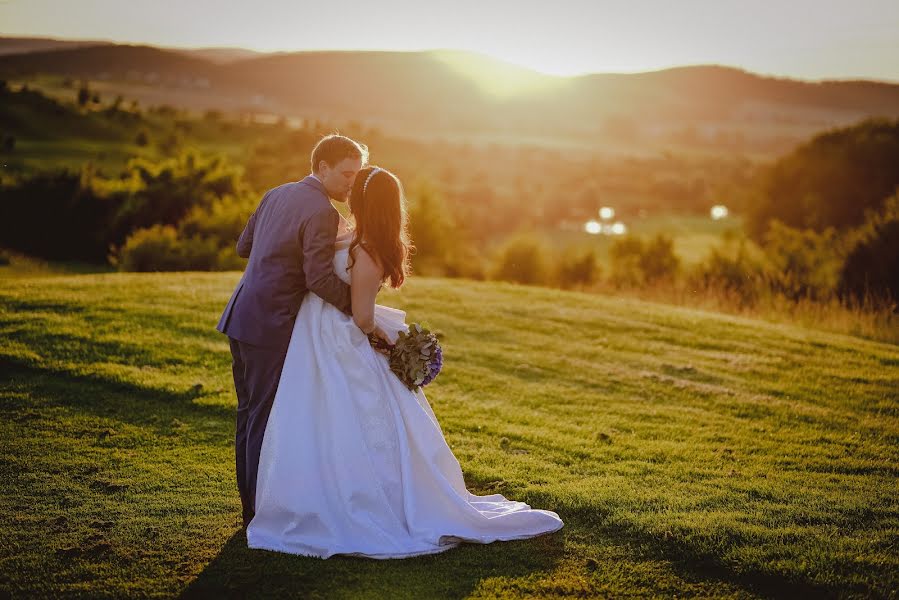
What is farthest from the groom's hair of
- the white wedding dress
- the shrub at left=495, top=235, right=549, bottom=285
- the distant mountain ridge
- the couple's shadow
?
the distant mountain ridge

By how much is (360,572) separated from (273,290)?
2.18 meters

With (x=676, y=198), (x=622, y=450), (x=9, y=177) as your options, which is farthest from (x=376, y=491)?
(x=676, y=198)

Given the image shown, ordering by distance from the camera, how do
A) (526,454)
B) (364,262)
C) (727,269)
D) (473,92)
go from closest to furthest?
(364,262) < (526,454) < (727,269) < (473,92)

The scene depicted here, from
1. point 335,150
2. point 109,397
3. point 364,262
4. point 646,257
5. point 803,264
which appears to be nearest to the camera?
point 364,262

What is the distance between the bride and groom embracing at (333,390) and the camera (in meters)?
5.54

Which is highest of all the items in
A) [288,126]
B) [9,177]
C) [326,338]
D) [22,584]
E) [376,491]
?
[288,126]

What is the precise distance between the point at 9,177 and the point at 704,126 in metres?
104

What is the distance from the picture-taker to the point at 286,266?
5672 millimetres

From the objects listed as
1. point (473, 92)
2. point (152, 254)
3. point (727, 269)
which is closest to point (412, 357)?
point (152, 254)

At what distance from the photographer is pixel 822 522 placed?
6.49m

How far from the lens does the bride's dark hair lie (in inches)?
214

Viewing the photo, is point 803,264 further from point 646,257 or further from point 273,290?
point 273,290

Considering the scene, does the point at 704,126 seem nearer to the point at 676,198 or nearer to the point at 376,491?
the point at 676,198

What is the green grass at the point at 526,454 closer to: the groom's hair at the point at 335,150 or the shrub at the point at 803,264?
the groom's hair at the point at 335,150
